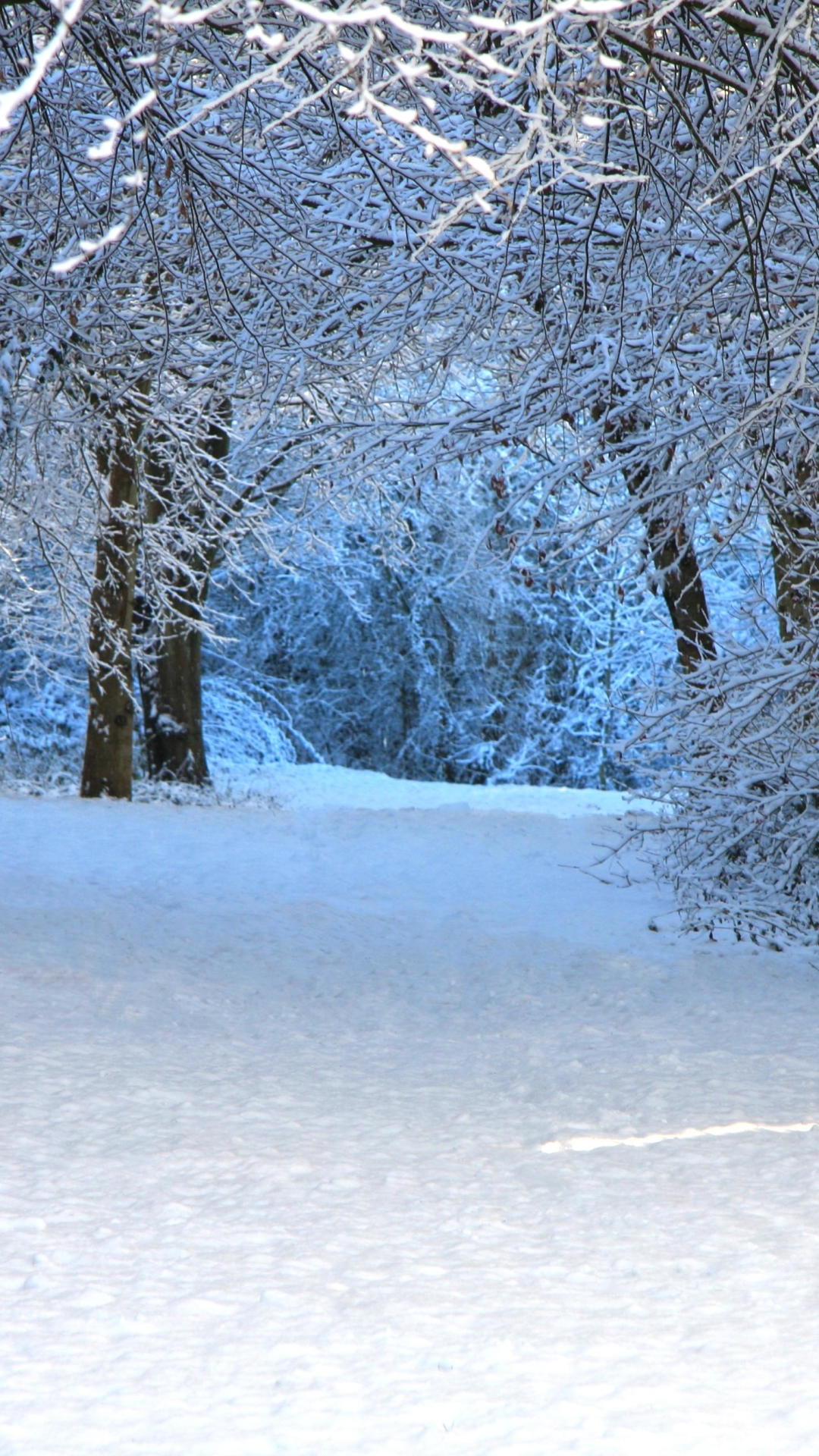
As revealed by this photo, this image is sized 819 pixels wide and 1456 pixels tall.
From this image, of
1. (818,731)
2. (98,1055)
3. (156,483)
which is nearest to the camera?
(98,1055)

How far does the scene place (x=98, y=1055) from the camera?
485 centimetres

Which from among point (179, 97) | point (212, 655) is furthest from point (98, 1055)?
point (212, 655)

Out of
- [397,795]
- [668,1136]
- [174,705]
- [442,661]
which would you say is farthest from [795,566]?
[442,661]

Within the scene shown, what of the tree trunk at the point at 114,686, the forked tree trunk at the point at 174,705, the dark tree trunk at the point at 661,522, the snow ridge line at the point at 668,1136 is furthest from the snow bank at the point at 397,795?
the snow ridge line at the point at 668,1136

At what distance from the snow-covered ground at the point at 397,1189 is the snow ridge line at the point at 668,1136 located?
0.09 feet

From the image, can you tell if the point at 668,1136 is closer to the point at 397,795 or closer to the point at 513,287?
the point at 513,287

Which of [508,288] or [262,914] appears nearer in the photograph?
[508,288]

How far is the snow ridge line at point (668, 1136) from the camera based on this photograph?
13.6 feet

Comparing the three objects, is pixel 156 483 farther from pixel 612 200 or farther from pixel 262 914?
pixel 612 200

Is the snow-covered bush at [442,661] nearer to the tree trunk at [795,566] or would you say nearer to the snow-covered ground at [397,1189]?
the tree trunk at [795,566]

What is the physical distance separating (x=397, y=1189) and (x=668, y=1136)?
1040mm

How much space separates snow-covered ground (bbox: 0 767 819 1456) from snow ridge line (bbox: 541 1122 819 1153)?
27mm

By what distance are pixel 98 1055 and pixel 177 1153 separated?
109cm

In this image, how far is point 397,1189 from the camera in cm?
367
